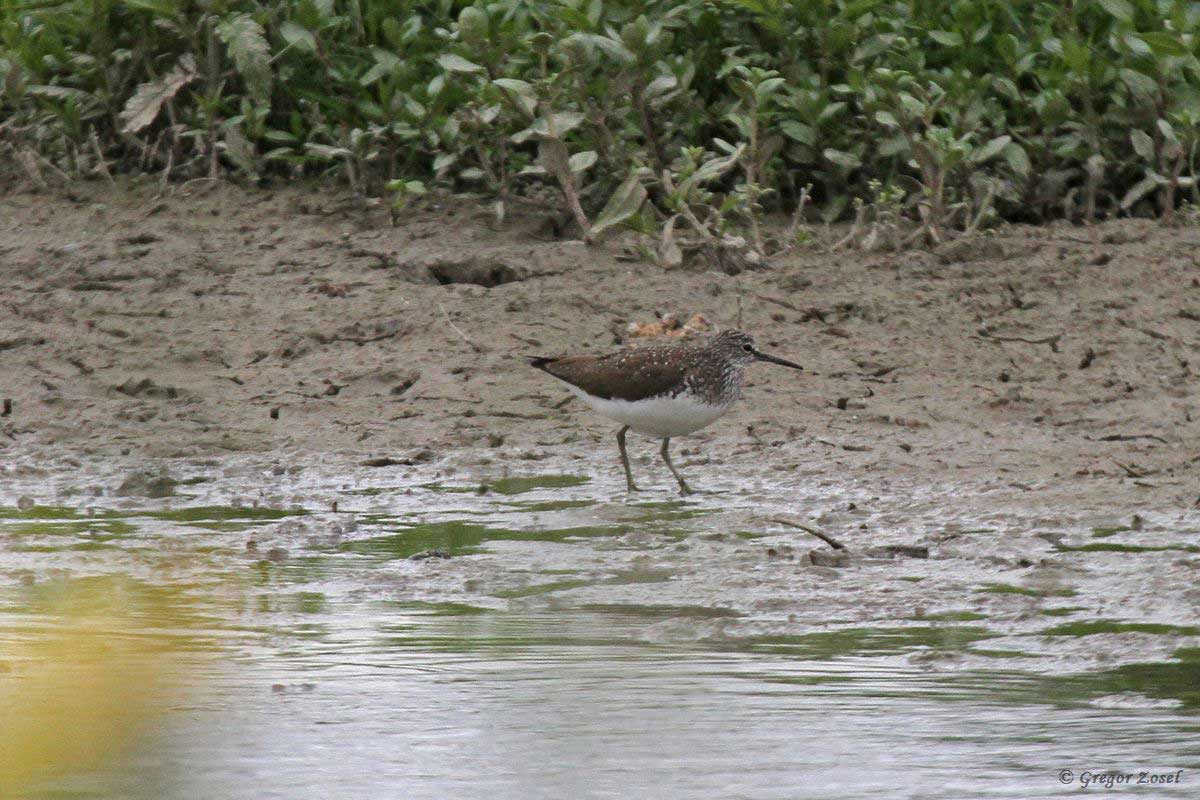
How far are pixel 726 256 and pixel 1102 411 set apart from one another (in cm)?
260

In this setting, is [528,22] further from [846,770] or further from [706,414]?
[846,770]

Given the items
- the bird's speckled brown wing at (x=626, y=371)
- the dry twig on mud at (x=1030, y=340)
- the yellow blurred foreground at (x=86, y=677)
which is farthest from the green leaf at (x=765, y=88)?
the yellow blurred foreground at (x=86, y=677)

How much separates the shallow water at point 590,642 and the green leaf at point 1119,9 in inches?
162

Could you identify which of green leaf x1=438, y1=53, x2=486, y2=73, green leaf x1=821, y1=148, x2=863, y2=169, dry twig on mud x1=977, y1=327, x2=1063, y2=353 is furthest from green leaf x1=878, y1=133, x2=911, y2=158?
green leaf x1=438, y1=53, x2=486, y2=73

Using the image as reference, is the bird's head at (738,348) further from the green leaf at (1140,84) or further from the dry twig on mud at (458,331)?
the green leaf at (1140,84)

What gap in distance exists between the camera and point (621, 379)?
8.38m

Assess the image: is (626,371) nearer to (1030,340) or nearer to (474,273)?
(1030,340)

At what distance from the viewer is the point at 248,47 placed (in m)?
11.4

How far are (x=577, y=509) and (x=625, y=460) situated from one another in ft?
2.07

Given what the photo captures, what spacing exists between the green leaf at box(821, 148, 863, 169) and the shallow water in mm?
3359

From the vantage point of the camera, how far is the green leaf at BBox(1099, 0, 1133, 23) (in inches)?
413

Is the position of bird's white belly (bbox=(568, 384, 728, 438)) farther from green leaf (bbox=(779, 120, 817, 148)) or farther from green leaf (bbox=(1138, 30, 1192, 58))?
green leaf (bbox=(1138, 30, 1192, 58))

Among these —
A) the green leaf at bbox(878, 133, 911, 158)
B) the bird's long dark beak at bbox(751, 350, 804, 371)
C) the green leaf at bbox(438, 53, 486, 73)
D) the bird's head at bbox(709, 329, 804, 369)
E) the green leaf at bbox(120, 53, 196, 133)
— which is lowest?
the bird's long dark beak at bbox(751, 350, 804, 371)

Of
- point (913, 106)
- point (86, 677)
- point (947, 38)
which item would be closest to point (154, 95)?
point (913, 106)
